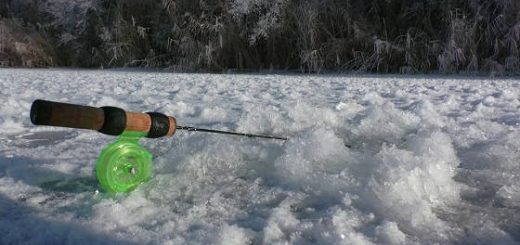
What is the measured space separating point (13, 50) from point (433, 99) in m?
11.2

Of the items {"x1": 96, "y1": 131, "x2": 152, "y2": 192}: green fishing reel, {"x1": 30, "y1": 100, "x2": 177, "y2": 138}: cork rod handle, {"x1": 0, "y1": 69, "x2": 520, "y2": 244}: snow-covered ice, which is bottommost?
{"x1": 0, "y1": 69, "x2": 520, "y2": 244}: snow-covered ice

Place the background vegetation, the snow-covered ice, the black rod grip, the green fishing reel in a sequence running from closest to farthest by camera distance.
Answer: the black rod grip < the snow-covered ice < the green fishing reel < the background vegetation

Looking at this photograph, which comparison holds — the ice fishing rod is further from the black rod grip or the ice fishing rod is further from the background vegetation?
the background vegetation

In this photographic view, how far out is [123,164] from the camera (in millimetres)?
1445

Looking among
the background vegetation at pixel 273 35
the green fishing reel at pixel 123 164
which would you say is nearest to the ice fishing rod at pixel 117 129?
the green fishing reel at pixel 123 164

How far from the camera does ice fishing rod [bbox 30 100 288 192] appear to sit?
113 centimetres

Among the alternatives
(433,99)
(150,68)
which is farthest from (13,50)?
(433,99)

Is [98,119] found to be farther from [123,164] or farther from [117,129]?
[123,164]

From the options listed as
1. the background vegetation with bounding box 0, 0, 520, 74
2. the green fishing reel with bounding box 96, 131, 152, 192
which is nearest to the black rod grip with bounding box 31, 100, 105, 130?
the green fishing reel with bounding box 96, 131, 152, 192

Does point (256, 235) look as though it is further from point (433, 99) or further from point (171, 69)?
point (171, 69)

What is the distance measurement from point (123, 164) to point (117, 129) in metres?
0.21

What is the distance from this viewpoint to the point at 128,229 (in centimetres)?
123

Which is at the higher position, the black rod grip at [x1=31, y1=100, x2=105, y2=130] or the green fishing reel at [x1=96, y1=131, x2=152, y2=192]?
the black rod grip at [x1=31, y1=100, x2=105, y2=130]

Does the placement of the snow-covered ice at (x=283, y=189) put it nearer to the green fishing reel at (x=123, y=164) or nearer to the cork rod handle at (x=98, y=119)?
the green fishing reel at (x=123, y=164)
